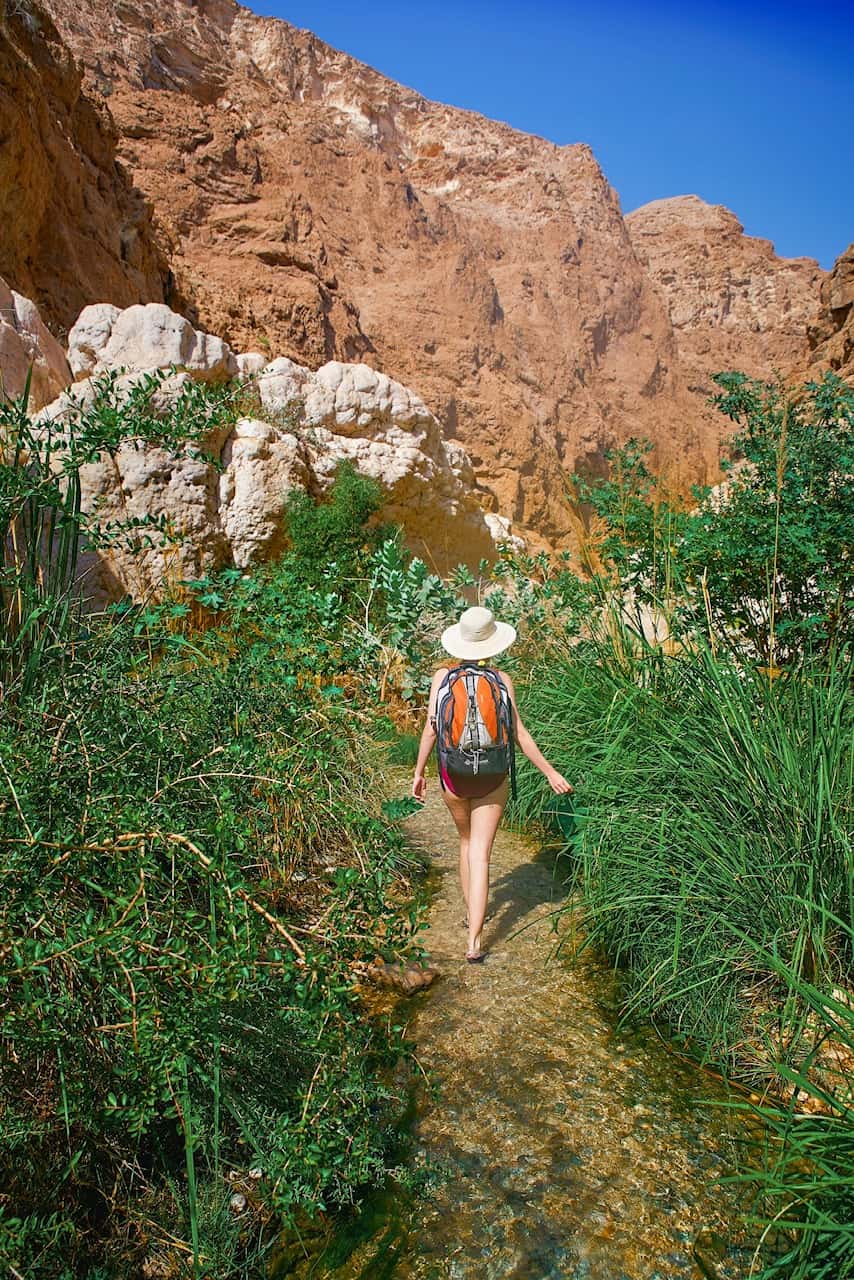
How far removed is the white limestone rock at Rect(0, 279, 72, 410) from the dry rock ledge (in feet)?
0.07

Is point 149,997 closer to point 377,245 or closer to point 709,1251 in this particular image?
point 709,1251

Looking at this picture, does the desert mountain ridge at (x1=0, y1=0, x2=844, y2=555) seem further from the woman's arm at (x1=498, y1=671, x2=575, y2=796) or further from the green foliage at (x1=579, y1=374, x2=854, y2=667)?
the woman's arm at (x1=498, y1=671, x2=575, y2=796)

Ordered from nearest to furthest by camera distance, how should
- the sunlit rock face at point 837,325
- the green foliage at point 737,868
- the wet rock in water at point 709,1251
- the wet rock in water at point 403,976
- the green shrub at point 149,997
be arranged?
the green shrub at point 149,997 → the wet rock in water at point 709,1251 → the green foliage at point 737,868 → the wet rock in water at point 403,976 → the sunlit rock face at point 837,325

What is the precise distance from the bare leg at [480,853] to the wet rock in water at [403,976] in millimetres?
256

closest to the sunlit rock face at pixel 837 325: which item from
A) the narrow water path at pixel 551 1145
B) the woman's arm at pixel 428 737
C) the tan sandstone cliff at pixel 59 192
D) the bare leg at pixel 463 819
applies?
the tan sandstone cliff at pixel 59 192

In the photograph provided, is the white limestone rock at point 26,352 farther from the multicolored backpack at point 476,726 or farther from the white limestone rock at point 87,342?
the multicolored backpack at point 476,726

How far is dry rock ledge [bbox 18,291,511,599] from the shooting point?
27.7ft

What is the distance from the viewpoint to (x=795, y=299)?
A: 1342 inches

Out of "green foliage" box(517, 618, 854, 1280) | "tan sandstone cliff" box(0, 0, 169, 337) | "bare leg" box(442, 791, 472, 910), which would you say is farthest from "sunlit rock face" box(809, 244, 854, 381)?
"bare leg" box(442, 791, 472, 910)

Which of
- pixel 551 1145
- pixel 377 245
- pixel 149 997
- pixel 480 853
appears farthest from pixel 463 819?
pixel 377 245

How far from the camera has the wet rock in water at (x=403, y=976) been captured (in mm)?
3338

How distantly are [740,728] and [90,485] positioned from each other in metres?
7.37

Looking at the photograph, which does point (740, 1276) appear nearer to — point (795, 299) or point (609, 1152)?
point (609, 1152)

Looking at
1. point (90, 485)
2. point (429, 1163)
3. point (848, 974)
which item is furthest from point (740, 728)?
point (90, 485)
